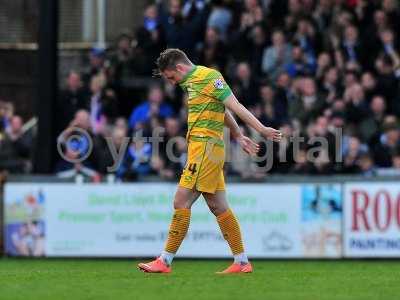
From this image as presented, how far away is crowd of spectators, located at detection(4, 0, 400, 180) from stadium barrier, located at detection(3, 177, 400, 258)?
0.44m

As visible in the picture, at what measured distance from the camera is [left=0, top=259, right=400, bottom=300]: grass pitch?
377 inches

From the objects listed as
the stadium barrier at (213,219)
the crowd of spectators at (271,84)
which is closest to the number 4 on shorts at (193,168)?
the stadium barrier at (213,219)

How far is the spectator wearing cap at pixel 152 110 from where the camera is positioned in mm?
18672

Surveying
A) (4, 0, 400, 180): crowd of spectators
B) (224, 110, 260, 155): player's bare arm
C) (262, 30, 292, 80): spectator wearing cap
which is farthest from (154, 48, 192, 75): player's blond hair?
(262, 30, 292, 80): spectator wearing cap

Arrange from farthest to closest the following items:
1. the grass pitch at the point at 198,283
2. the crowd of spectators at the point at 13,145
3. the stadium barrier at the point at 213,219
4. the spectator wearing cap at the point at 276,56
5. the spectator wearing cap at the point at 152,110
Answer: the spectator wearing cap at the point at 276,56 < the spectator wearing cap at the point at 152,110 < the crowd of spectators at the point at 13,145 < the stadium barrier at the point at 213,219 < the grass pitch at the point at 198,283

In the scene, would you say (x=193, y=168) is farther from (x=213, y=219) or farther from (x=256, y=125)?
(x=213, y=219)

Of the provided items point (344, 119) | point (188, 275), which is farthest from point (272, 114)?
point (188, 275)

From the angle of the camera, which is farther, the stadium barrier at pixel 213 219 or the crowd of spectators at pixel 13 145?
the crowd of spectators at pixel 13 145

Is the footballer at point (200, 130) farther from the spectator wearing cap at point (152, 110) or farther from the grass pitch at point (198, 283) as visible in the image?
the spectator wearing cap at point (152, 110)

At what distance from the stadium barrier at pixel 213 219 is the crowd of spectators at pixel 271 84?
17.2 inches

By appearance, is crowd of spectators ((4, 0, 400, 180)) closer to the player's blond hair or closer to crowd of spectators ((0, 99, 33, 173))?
crowd of spectators ((0, 99, 33, 173))

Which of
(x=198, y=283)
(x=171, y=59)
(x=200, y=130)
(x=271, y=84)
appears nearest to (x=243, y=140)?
(x=200, y=130)

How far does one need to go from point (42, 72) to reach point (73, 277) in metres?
7.06

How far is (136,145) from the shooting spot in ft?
58.0
